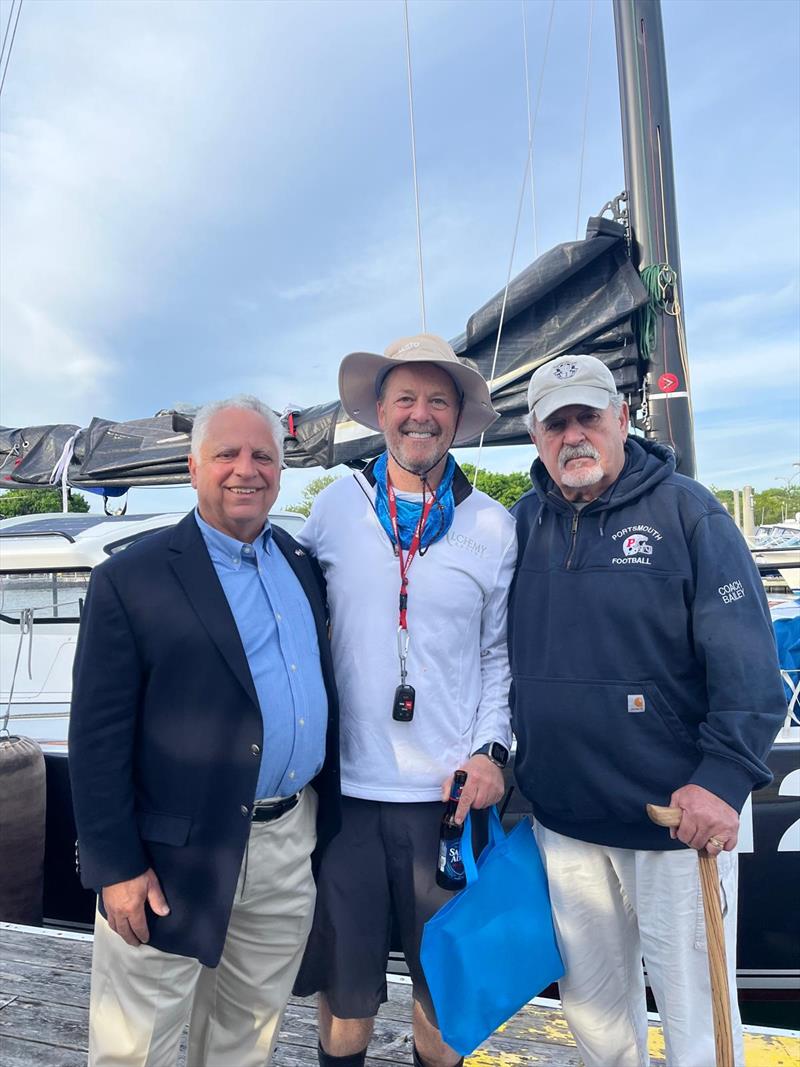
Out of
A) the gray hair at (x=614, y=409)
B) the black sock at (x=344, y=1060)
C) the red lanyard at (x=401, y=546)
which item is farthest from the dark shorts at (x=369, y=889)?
the gray hair at (x=614, y=409)

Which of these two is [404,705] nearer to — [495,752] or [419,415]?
[495,752]

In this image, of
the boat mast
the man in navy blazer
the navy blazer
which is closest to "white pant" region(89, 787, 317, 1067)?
the man in navy blazer

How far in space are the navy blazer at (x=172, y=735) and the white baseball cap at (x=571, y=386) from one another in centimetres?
105

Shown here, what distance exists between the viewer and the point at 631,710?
1.91 metres

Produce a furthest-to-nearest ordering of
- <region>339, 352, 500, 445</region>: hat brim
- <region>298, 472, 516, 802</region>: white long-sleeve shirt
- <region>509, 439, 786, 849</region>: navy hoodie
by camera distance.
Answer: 1. <region>339, 352, 500, 445</region>: hat brim
2. <region>298, 472, 516, 802</region>: white long-sleeve shirt
3. <region>509, 439, 786, 849</region>: navy hoodie

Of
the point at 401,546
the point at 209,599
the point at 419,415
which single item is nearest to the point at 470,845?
the point at 401,546

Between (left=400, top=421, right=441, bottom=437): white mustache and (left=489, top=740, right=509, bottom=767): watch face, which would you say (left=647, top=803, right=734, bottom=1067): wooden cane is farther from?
(left=400, top=421, right=441, bottom=437): white mustache

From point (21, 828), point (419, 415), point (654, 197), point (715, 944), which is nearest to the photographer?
point (715, 944)

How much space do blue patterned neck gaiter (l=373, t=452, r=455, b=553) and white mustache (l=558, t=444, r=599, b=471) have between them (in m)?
0.35

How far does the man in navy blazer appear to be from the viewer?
5.55 feet

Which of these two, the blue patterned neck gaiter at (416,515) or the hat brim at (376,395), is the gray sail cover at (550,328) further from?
the blue patterned neck gaiter at (416,515)

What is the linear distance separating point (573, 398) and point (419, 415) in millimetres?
448

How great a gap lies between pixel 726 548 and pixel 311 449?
2.97 m

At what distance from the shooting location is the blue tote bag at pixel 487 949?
1902 mm
